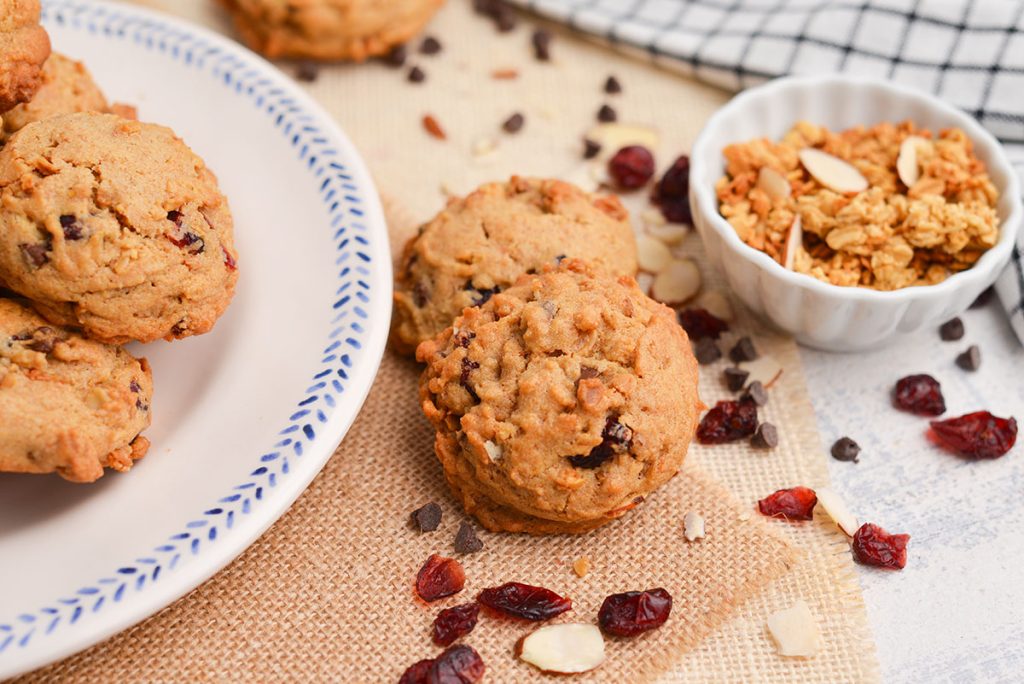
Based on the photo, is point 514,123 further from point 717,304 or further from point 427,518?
point 427,518

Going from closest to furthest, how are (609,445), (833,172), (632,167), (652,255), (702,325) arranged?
(609,445) < (833,172) < (702,325) < (652,255) < (632,167)

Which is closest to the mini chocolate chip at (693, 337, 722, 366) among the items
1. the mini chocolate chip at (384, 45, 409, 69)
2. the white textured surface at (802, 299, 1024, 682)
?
the white textured surface at (802, 299, 1024, 682)

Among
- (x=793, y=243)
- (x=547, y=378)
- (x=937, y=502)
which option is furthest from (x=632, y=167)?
(x=937, y=502)

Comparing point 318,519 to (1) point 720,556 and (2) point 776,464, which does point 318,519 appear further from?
(2) point 776,464

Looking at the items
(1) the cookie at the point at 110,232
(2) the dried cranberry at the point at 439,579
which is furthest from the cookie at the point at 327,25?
(2) the dried cranberry at the point at 439,579

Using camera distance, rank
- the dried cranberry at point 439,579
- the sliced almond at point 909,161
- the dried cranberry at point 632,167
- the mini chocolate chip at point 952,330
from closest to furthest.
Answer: the dried cranberry at point 439,579, the sliced almond at point 909,161, the mini chocolate chip at point 952,330, the dried cranberry at point 632,167

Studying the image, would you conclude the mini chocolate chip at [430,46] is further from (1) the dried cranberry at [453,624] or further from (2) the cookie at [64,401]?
(1) the dried cranberry at [453,624]
